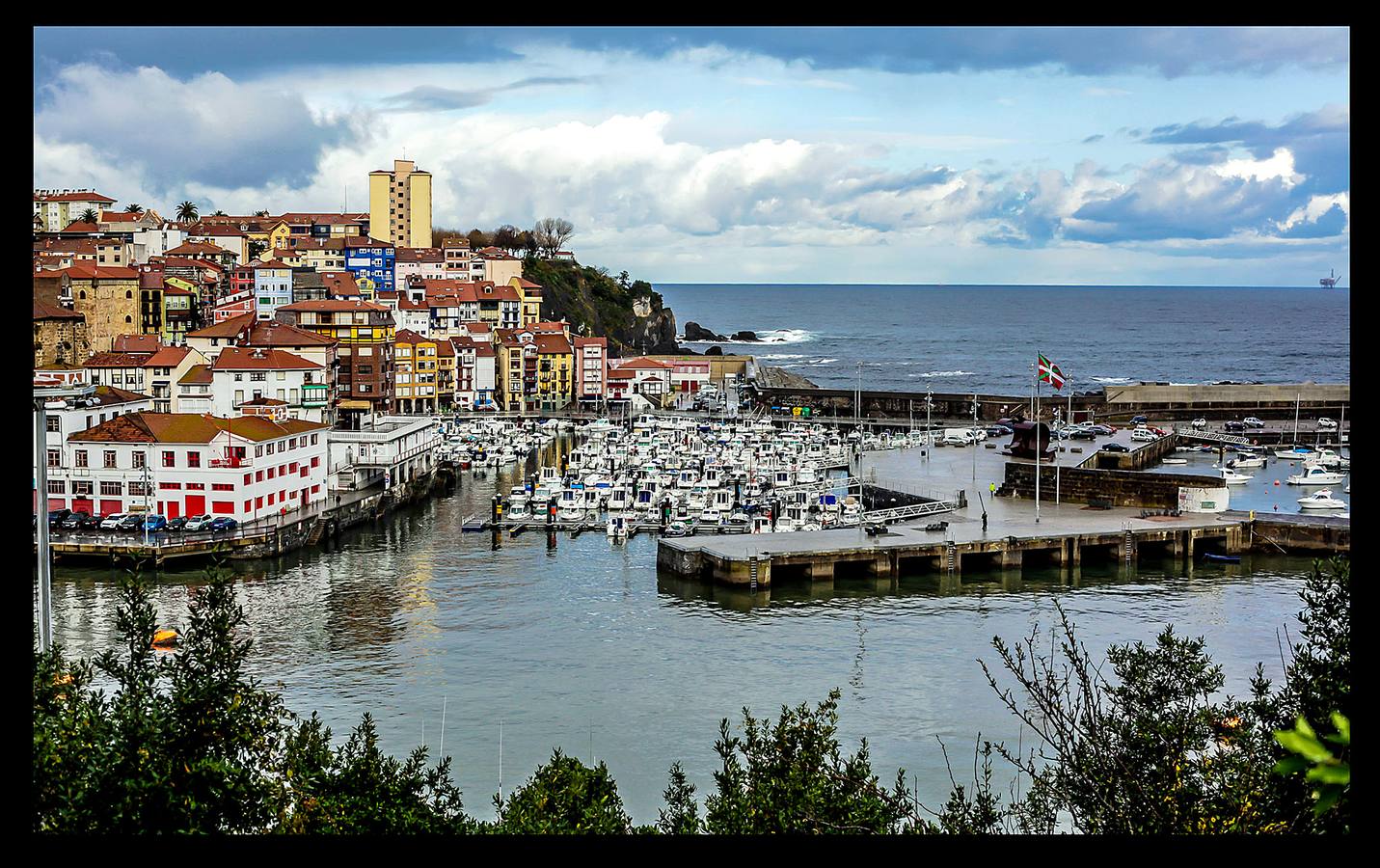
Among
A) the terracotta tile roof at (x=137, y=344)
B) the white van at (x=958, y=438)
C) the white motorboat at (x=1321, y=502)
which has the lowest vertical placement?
the white motorboat at (x=1321, y=502)

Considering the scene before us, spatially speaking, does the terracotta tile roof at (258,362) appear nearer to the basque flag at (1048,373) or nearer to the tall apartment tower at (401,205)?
the basque flag at (1048,373)

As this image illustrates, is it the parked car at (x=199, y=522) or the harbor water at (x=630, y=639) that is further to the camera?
the parked car at (x=199, y=522)

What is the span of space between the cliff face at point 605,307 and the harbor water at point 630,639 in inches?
1292

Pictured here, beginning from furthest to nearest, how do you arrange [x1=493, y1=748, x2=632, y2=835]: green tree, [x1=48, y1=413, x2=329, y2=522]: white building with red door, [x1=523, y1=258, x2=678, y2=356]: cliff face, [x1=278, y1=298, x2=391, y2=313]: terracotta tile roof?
1. [x1=523, y1=258, x2=678, y2=356]: cliff face
2. [x1=278, y1=298, x2=391, y2=313]: terracotta tile roof
3. [x1=48, y1=413, x2=329, y2=522]: white building with red door
4. [x1=493, y1=748, x2=632, y2=835]: green tree

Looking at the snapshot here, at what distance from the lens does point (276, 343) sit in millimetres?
27562

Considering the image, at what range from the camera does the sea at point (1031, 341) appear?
4922 centimetres

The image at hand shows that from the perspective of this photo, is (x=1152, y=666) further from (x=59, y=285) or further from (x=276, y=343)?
(x=59, y=285)

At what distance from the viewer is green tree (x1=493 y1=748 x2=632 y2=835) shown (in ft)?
16.1

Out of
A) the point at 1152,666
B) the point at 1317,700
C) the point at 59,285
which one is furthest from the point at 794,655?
the point at 59,285

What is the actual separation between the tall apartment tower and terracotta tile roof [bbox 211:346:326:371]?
95.0 feet

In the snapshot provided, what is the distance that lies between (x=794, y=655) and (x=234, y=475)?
8.44 metres

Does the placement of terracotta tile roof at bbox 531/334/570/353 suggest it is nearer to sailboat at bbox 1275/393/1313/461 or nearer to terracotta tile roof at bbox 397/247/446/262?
terracotta tile roof at bbox 397/247/446/262

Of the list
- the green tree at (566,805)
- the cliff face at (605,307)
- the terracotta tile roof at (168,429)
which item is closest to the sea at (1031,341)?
the cliff face at (605,307)

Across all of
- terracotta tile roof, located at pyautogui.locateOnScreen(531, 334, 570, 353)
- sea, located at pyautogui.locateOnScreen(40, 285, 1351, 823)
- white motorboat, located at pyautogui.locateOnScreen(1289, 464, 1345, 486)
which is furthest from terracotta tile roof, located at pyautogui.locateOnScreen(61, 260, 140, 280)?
white motorboat, located at pyautogui.locateOnScreen(1289, 464, 1345, 486)
